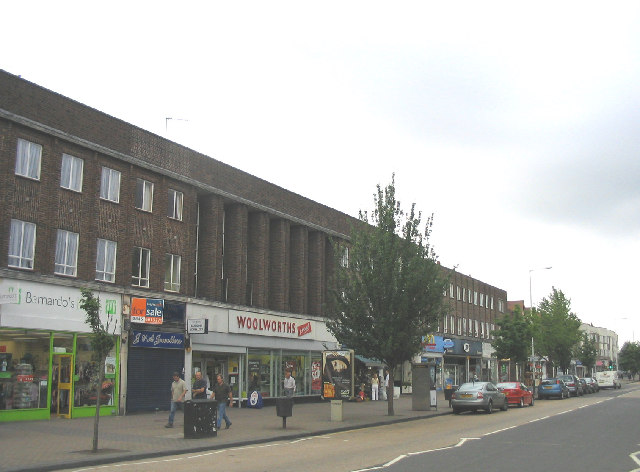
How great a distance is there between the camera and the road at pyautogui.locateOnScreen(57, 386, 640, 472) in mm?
13102

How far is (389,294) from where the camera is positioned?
2748 centimetres

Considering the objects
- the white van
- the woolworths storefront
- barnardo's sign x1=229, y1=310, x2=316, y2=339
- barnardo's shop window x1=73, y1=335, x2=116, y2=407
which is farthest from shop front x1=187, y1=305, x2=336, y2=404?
the white van

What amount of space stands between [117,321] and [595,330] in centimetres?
13507

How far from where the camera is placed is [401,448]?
1638 cm

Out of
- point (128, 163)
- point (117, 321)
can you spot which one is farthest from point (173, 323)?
point (128, 163)

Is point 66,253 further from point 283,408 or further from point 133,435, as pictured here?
point 283,408

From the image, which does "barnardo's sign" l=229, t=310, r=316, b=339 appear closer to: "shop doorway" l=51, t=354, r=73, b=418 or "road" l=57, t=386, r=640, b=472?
"shop doorway" l=51, t=354, r=73, b=418

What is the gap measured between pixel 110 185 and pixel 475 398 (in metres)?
18.0

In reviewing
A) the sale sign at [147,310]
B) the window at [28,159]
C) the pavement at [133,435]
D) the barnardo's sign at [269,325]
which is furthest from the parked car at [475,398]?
the window at [28,159]

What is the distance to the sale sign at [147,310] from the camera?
2659cm

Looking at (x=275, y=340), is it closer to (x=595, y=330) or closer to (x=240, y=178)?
(x=240, y=178)

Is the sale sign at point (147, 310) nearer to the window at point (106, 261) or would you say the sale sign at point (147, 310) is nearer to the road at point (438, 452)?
the window at point (106, 261)

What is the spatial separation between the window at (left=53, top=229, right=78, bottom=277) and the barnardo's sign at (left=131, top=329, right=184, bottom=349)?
12.0 ft

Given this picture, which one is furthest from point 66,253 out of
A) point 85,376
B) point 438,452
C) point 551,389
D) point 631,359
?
point 631,359
